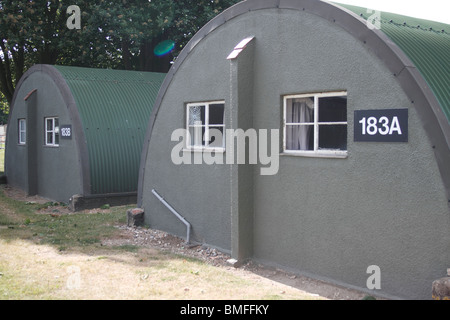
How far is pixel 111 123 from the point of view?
15.3 meters

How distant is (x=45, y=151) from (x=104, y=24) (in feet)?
20.1

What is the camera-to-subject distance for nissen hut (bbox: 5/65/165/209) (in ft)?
48.5

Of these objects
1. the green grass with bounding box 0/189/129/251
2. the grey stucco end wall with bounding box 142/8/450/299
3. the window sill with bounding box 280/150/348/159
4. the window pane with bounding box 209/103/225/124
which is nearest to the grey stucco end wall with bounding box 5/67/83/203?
the green grass with bounding box 0/189/129/251

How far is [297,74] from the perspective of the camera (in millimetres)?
8211

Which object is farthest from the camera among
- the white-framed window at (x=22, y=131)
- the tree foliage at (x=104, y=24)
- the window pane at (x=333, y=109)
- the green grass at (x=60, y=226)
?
the tree foliage at (x=104, y=24)

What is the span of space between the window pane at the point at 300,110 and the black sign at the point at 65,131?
8833mm

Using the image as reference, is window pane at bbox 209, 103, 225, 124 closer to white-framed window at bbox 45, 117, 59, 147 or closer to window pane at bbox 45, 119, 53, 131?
white-framed window at bbox 45, 117, 59, 147

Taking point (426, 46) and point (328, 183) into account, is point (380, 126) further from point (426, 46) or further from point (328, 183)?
point (426, 46)

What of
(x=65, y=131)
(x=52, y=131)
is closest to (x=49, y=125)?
(x=52, y=131)

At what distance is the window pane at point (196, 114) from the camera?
1053cm

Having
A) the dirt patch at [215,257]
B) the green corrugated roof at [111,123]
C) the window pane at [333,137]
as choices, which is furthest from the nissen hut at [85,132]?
the window pane at [333,137]

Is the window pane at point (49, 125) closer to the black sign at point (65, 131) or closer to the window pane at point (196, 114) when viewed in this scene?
the black sign at point (65, 131)
